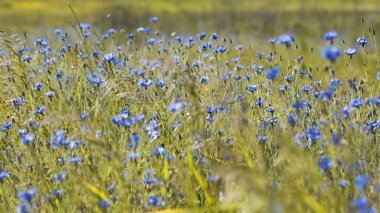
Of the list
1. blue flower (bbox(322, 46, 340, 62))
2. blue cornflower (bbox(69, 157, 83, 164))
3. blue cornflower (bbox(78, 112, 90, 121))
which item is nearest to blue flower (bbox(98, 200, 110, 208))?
blue cornflower (bbox(69, 157, 83, 164))

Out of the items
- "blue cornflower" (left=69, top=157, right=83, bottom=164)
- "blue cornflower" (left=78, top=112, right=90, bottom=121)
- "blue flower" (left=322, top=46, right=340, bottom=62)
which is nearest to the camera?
"blue flower" (left=322, top=46, right=340, bottom=62)

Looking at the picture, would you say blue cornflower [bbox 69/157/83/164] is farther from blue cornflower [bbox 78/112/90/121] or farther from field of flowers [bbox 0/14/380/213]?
blue cornflower [bbox 78/112/90/121]

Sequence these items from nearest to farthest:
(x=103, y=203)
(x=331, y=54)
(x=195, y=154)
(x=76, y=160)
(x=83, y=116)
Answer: (x=331, y=54)
(x=103, y=203)
(x=76, y=160)
(x=83, y=116)
(x=195, y=154)

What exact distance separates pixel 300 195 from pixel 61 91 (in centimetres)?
217

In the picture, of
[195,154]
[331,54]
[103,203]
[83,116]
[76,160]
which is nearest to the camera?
[331,54]

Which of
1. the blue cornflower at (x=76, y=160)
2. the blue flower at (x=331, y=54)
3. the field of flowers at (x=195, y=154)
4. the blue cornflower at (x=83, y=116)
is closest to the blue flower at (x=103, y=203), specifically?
the field of flowers at (x=195, y=154)

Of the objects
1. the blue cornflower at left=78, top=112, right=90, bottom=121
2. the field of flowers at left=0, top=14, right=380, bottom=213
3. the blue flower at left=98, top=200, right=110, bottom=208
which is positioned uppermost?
the blue cornflower at left=78, top=112, right=90, bottom=121

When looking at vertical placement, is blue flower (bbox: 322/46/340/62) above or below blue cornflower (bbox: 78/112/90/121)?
below

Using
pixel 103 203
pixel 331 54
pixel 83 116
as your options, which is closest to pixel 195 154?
pixel 83 116

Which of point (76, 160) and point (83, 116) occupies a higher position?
point (83, 116)

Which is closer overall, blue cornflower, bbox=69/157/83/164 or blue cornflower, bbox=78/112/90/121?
blue cornflower, bbox=69/157/83/164

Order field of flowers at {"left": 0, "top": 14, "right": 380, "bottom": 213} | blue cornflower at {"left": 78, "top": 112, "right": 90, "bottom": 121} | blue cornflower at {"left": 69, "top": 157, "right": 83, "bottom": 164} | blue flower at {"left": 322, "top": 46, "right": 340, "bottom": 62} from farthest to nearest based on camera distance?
blue cornflower at {"left": 78, "top": 112, "right": 90, "bottom": 121}, blue cornflower at {"left": 69, "top": 157, "right": 83, "bottom": 164}, field of flowers at {"left": 0, "top": 14, "right": 380, "bottom": 213}, blue flower at {"left": 322, "top": 46, "right": 340, "bottom": 62}

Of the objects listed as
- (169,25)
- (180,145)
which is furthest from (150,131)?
(169,25)

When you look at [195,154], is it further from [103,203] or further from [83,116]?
[103,203]
